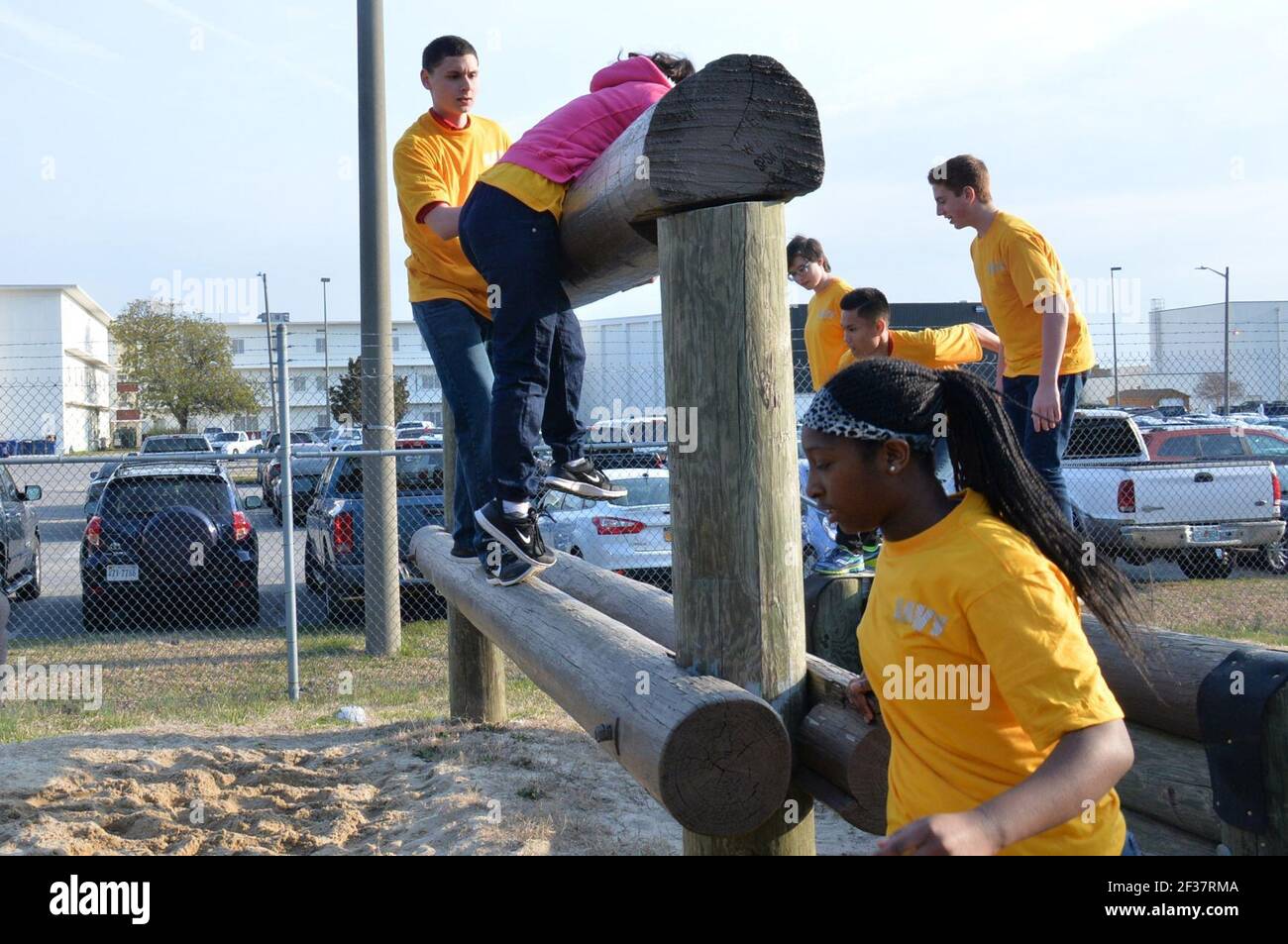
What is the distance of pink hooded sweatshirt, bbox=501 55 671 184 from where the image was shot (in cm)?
375

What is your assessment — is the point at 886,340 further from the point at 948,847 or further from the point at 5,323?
the point at 5,323

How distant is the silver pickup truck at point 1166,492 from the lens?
12109mm

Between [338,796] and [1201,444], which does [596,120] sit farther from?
[1201,444]

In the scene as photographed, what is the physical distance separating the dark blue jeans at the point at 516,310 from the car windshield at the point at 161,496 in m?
8.54

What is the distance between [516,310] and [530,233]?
0.25 meters

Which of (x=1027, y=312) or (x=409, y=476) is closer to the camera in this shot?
(x=1027, y=312)

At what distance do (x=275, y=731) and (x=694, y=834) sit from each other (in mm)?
5476

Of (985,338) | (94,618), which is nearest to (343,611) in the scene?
(94,618)

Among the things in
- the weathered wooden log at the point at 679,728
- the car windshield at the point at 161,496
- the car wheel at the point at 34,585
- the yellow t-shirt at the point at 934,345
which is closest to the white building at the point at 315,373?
the car wheel at the point at 34,585

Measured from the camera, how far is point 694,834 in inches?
115

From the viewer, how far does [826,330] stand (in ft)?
20.3

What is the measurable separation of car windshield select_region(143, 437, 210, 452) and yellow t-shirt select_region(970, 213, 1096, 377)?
2215cm

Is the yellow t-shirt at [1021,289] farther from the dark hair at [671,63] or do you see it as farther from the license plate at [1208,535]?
the license plate at [1208,535]

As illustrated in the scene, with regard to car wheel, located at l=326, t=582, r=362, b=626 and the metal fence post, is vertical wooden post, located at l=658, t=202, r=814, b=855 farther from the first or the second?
car wheel, located at l=326, t=582, r=362, b=626
